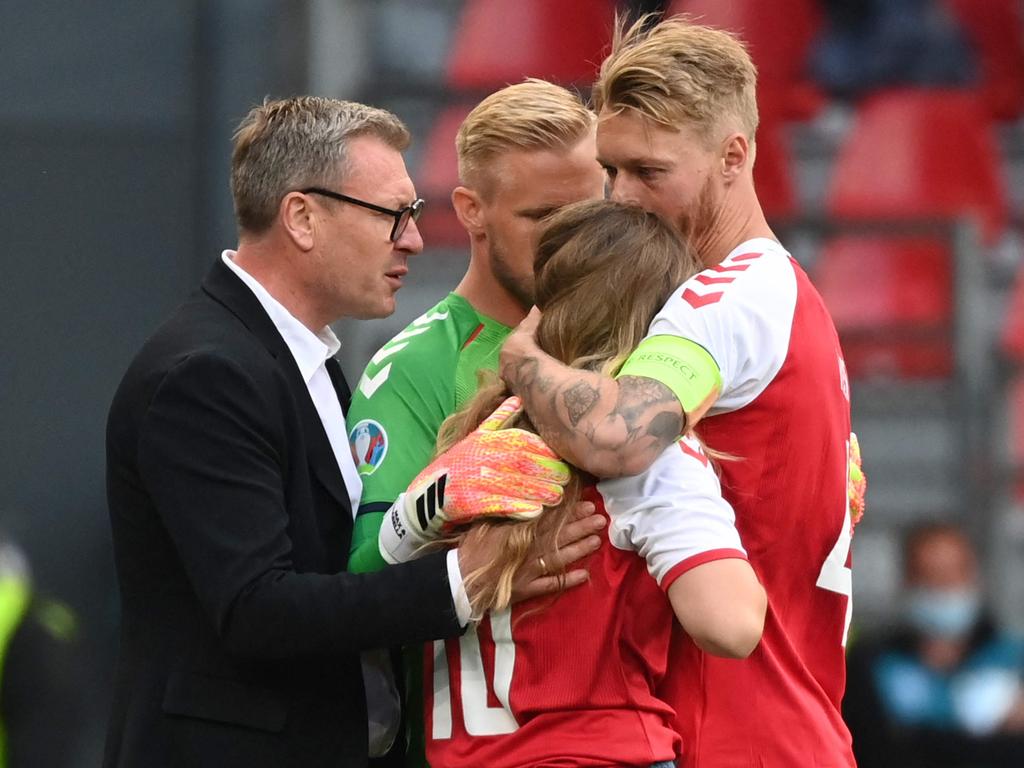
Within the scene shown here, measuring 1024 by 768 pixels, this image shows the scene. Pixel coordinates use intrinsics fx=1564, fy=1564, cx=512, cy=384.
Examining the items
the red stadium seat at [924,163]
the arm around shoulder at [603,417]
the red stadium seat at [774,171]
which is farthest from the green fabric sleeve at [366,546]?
the red stadium seat at [924,163]

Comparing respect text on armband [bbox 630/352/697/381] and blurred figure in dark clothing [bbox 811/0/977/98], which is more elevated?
respect text on armband [bbox 630/352/697/381]

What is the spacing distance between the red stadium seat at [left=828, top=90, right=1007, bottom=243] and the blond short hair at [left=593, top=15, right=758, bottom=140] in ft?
11.3

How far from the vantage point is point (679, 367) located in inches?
71.1

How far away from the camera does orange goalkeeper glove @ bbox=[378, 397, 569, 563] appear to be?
1.79m

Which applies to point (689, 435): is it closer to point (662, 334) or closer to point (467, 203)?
point (662, 334)

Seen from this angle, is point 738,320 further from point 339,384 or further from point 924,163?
point 924,163

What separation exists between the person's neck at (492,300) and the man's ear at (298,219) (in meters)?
0.38

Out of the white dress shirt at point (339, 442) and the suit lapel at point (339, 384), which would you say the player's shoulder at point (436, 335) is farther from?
the white dress shirt at point (339, 442)

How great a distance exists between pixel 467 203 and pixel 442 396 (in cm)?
45

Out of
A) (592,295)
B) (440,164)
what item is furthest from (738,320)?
→ (440,164)

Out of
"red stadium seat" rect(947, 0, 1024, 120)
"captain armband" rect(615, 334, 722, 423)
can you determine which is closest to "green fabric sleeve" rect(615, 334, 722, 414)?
"captain armband" rect(615, 334, 722, 423)

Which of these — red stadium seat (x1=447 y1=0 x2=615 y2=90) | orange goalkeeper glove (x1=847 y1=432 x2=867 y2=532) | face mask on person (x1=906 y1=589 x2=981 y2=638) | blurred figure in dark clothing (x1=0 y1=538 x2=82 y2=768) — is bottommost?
blurred figure in dark clothing (x1=0 y1=538 x2=82 y2=768)

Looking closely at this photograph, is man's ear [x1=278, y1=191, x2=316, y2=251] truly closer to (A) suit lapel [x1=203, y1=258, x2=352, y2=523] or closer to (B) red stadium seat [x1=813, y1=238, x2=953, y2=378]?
(A) suit lapel [x1=203, y1=258, x2=352, y2=523]

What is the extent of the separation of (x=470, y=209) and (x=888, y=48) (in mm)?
3761
